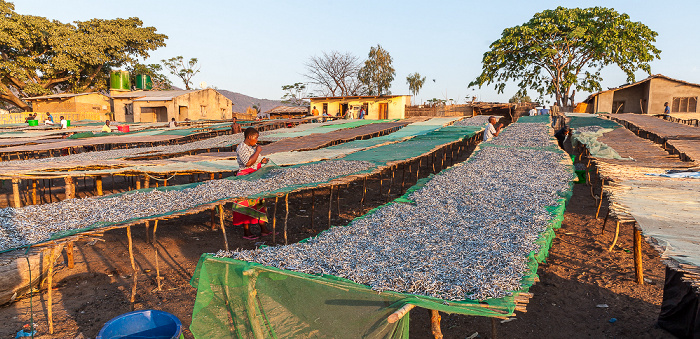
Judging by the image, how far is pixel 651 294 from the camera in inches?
173

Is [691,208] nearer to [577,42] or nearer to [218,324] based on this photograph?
[218,324]

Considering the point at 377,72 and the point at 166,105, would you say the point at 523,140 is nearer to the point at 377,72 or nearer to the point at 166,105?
the point at 166,105

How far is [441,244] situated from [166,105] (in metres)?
23.8

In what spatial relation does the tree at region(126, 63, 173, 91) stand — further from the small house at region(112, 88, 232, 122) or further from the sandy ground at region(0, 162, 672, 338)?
the sandy ground at region(0, 162, 672, 338)

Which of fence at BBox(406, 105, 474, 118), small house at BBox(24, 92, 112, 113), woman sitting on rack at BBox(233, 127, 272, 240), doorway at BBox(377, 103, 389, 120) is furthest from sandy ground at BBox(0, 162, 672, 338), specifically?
small house at BBox(24, 92, 112, 113)

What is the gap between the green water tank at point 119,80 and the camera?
1087 inches

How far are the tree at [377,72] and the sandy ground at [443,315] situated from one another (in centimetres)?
3706

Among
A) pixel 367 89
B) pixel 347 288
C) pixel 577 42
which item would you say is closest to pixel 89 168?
pixel 347 288

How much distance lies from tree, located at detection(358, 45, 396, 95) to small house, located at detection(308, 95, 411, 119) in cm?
1629

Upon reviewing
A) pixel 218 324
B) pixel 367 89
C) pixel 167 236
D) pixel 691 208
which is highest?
pixel 367 89

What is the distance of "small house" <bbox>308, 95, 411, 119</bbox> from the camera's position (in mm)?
25469

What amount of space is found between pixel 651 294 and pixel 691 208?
4.02 feet

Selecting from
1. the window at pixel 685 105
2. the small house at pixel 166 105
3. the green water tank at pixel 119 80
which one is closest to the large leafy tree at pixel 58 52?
the green water tank at pixel 119 80

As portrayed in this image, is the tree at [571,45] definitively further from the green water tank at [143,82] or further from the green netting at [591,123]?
the green water tank at [143,82]
